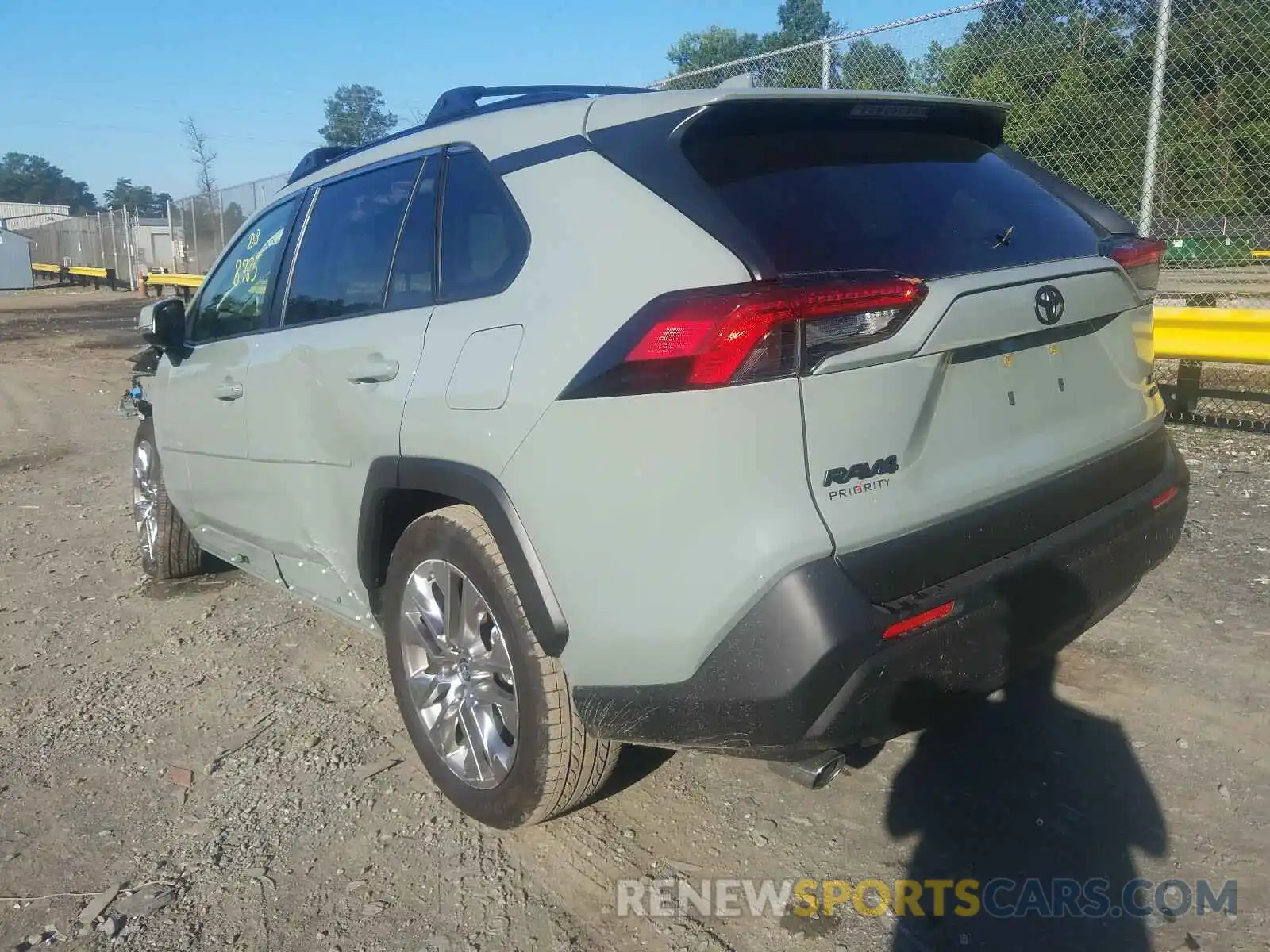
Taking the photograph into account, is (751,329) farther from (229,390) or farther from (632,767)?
(229,390)

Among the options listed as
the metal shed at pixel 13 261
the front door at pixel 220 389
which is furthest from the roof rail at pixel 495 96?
the metal shed at pixel 13 261

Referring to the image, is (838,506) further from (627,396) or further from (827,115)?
(827,115)

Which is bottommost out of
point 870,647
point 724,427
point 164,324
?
point 870,647

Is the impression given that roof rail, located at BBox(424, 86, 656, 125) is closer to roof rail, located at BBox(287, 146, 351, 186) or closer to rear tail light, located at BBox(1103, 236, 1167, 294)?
roof rail, located at BBox(287, 146, 351, 186)

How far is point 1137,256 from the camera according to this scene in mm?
3027

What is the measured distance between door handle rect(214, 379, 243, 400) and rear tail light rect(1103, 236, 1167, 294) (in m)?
2.95

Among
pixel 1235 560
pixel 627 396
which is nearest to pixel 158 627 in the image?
pixel 627 396

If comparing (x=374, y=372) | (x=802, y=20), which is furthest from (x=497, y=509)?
(x=802, y=20)

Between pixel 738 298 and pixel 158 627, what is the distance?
3578 mm

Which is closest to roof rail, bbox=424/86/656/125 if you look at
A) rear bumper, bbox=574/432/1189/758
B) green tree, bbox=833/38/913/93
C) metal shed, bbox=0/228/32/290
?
rear bumper, bbox=574/432/1189/758

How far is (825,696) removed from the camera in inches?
82.5

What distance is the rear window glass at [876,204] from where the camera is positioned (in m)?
2.28

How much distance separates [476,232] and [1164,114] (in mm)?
6340

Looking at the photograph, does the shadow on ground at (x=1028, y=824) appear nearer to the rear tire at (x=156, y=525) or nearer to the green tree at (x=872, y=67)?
the rear tire at (x=156, y=525)
